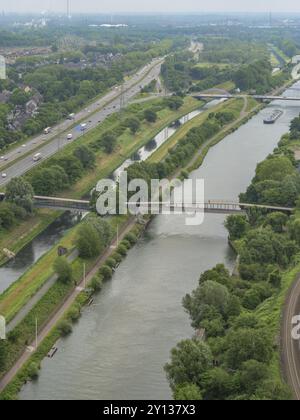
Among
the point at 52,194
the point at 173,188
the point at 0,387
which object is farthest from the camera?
the point at 173,188

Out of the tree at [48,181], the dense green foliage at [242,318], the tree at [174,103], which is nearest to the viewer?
the dense green foliage at [242,318]

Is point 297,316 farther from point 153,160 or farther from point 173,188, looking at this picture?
point 153,160

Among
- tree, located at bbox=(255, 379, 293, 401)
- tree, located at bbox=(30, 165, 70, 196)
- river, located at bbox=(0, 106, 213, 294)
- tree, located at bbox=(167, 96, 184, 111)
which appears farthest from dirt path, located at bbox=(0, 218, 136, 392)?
tree, located at bbox=(167, 96, 184, 111)

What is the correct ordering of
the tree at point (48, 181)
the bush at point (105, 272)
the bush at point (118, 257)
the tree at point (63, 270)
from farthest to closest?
the tree at point (48, 181), the bush at point (118, 257), the bush at point (105, 272), the tree at point (63, 270)

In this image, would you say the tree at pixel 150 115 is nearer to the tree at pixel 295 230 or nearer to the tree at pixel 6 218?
the tree at pixel 6 218

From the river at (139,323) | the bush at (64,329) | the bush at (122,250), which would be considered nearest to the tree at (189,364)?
the river at (139,323)

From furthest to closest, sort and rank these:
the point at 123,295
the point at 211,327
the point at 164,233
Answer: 1. the point at 164,233
2. the point at 123,295
3. the point at 211,327

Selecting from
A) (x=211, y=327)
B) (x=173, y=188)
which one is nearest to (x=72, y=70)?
(x=173, y=188)

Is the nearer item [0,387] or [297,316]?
[0,387]
